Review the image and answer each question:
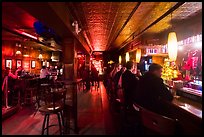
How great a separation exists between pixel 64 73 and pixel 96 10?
2.05 metres

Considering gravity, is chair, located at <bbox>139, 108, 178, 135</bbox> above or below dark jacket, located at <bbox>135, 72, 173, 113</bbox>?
below

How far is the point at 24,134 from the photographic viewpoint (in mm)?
4367

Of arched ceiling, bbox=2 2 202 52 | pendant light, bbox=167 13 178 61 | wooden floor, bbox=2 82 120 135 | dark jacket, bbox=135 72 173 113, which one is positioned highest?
arched ceiling, bbox=2 2 202 52

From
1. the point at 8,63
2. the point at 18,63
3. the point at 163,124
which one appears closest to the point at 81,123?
the point at 163,124

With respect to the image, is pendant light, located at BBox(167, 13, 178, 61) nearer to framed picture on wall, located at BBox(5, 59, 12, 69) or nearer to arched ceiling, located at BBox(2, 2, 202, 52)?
arched ceiling, located at BBox(2, 2, 202, 52)

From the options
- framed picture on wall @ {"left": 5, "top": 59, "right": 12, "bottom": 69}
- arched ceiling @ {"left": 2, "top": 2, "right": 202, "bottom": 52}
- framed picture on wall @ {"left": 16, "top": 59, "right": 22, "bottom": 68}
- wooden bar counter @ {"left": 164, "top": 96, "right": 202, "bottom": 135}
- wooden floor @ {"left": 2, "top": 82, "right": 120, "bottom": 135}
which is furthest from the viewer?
framed picture on wall @ {"left": 16, "top": 59, "right": 22, "bottom": 68}

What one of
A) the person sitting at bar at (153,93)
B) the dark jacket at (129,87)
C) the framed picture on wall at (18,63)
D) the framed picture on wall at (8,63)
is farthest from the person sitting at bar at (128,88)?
the framed picture on wall at (18,63)

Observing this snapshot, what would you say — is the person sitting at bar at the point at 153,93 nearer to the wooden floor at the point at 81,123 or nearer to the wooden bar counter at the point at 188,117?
the wooden bar counter at the point at 188,117

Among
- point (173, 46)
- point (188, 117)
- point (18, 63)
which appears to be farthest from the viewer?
point (18, 63)

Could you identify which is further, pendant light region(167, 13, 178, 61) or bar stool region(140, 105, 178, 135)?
pendant light region(167, 13, 178, 61)

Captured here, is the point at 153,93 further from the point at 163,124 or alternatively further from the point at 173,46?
the point at 173,46

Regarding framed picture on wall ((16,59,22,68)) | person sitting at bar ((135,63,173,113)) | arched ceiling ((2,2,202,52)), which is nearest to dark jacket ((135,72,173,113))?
person sitting at bar ((135,63,173,113))

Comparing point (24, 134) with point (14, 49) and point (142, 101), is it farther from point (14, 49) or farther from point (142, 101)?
point (14, 49)

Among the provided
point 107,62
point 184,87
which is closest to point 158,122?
point 184,87
